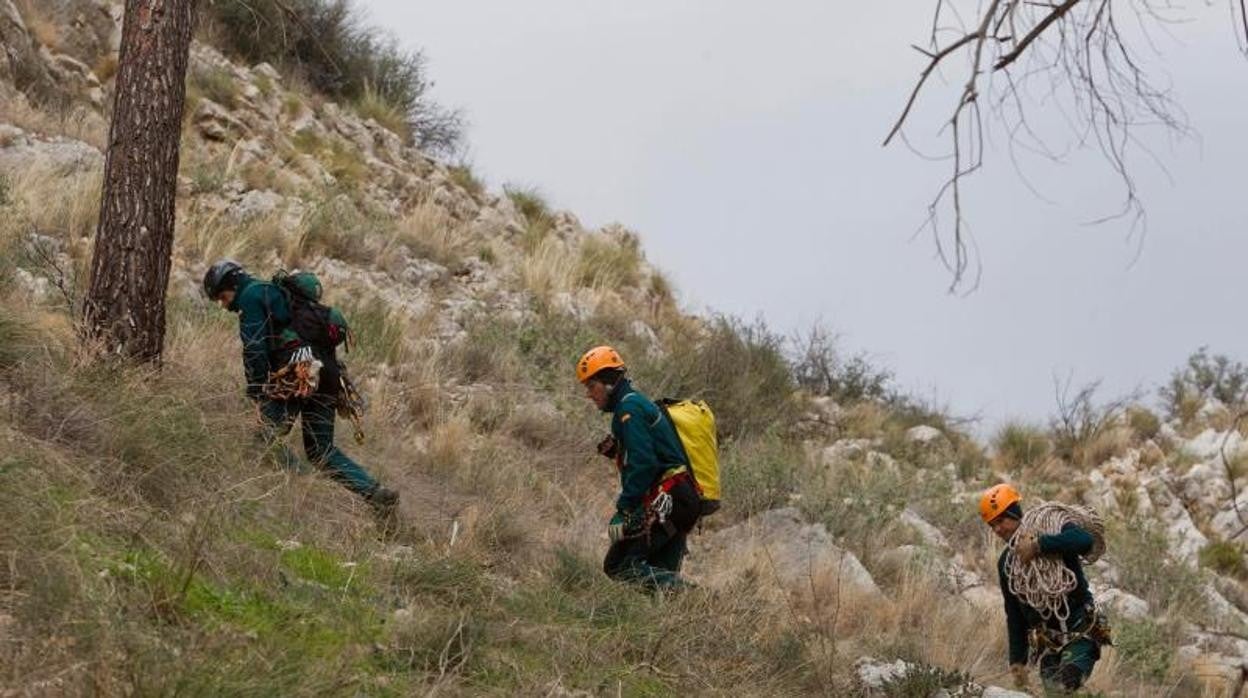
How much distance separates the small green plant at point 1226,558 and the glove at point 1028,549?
7.57 m

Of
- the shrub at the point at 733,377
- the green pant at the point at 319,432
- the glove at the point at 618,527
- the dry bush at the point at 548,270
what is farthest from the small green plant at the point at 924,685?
the dry bush at the point at 548,270

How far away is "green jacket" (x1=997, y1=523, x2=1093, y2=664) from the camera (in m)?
7.45

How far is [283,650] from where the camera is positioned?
472cm

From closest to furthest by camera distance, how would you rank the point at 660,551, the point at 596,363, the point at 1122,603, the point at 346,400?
the point at 596,363 < the point at 660,551 < the point at 346,400 < the point at 1122,603

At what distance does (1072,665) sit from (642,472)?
2.42 meters

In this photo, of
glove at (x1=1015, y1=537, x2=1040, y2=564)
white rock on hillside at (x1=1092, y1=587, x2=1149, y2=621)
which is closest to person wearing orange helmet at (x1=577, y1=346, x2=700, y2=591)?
glove at (x1=1015, y1=537, x2=1040, y2=564)

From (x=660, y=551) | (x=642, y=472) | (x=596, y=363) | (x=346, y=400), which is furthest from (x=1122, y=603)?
(x=346, y=400)

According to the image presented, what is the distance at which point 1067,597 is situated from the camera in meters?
7.50

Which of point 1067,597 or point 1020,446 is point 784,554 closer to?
point 1067,597

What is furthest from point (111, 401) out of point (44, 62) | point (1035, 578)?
point (44, 62)

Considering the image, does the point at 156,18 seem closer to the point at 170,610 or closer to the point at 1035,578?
the point at 170,610

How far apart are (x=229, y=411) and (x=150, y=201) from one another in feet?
3.97

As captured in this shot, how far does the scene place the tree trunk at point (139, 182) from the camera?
25.1ft

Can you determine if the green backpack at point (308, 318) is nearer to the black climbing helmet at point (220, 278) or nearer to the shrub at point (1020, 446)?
the black climbing helmet at point (220, 278)
